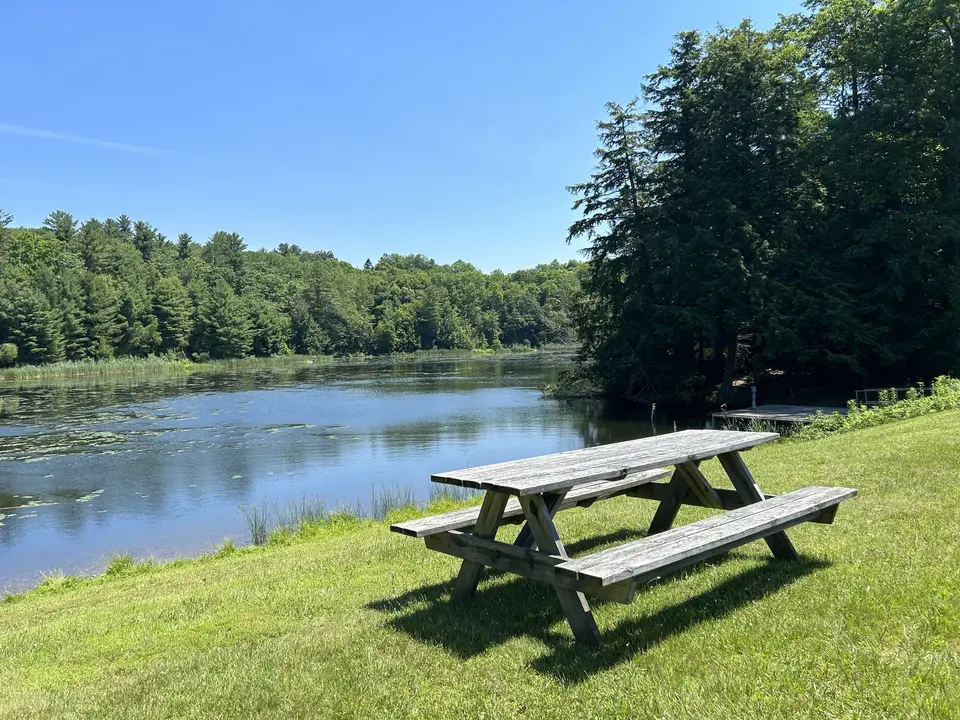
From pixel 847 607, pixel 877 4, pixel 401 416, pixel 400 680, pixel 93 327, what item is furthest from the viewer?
pixel 93 327

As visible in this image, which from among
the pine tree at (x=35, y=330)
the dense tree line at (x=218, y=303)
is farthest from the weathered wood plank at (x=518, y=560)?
the pine tree at (x=35, y=330)

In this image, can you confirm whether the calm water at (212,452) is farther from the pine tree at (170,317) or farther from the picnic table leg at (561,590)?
the pine tree at (170,317)

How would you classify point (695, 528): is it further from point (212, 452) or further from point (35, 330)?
point (35, 330)

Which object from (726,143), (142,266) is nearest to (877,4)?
(726,143)

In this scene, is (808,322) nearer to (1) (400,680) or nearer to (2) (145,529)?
(2) (145,529)

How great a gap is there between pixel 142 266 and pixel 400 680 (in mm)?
97471

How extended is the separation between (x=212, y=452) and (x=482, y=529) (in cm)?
1888

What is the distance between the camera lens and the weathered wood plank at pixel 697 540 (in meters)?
3.52

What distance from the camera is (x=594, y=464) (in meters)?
4.51

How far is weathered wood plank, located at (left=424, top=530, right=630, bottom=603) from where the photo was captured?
3.53 meters

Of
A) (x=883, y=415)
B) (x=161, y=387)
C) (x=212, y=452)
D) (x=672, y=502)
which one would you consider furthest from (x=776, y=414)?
(x=161, y=387)

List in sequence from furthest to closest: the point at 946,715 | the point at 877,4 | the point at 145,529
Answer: the point at 877,4, the point at 145,529, the point at 946,715

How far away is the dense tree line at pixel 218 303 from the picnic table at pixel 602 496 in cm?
3808

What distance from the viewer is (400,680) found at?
3547 millimetres
